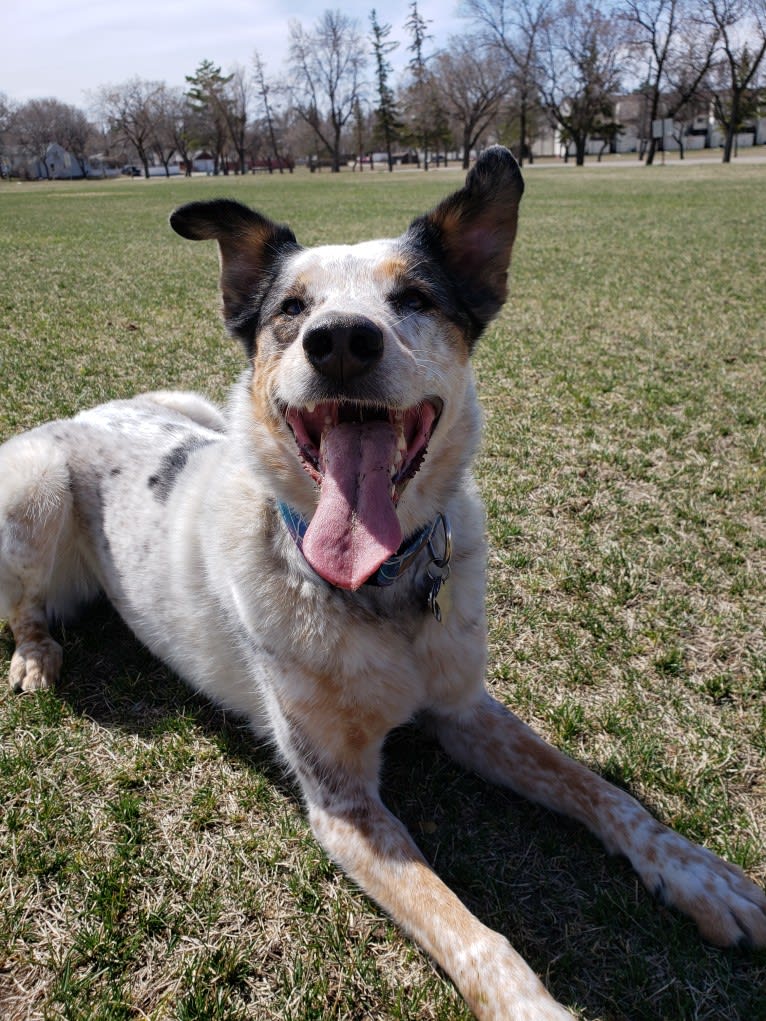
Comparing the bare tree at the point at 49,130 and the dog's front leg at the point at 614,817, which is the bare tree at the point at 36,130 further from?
the dog's front leg at the point at 614,817

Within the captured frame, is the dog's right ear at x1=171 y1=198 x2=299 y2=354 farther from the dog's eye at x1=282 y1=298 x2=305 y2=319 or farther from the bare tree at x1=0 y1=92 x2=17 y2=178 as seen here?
the bare tree at x1=0 y1=92 x2=17 y2=178

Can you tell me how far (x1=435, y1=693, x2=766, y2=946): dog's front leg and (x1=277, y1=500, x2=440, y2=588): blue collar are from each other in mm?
638

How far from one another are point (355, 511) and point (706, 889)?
1.55 m

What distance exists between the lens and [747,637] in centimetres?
335

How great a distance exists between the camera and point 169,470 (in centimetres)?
340

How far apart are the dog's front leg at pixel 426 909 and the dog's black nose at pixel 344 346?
4.49 ft

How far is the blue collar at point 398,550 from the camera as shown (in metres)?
2.46

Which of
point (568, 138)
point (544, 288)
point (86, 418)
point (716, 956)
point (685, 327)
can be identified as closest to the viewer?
point (716, 956)

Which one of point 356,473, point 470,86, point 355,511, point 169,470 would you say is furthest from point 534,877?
point 470,86

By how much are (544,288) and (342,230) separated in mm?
8995

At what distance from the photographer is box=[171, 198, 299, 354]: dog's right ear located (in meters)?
2.81

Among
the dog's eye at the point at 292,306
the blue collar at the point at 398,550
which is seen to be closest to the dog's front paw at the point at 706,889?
the blue collar at the point at 398,550

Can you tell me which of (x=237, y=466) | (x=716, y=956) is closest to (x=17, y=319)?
(x=237, y=466)

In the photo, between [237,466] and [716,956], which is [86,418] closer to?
[237,466]
